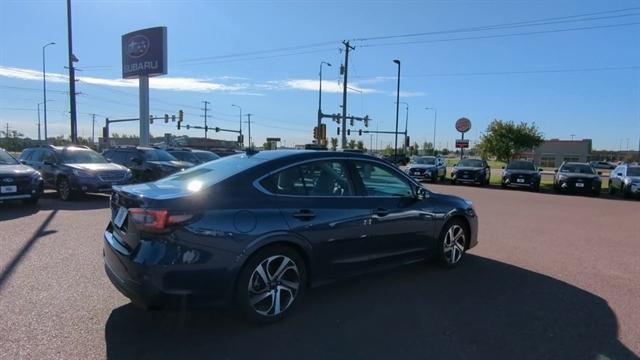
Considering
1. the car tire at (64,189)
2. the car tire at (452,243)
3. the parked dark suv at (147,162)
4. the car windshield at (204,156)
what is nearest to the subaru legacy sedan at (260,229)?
the car tire at (452,243)

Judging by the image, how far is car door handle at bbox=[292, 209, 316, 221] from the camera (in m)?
4.32

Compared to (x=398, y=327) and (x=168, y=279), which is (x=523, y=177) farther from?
(x=168, y=279)

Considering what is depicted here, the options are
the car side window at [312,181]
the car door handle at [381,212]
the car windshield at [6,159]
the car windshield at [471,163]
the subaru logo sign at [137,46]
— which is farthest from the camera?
the subaru logo sign at [137,46]

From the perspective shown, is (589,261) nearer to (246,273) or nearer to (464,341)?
(464,341)

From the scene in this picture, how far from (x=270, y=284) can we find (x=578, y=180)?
21.2m

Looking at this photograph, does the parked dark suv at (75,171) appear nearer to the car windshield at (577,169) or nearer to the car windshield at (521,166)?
the car windshield at (521,166)

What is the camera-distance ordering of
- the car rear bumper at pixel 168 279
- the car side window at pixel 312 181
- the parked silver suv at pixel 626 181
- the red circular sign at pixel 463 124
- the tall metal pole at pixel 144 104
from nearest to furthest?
the car rear bumper at pixel 168 279, the car side window at pixel 312 181, the parked silver suv at pixel 626 181, the tall metal pole at pixel 144 104, the red circular sign at pixel 463 124

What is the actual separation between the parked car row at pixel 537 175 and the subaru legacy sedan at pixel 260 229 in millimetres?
16234

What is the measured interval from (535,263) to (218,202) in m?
4.95

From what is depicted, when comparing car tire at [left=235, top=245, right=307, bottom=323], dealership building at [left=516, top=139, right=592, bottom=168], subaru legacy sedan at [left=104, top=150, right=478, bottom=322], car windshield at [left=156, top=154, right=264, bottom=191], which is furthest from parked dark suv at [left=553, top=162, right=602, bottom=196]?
dealership building at [left=516, top=139, right=592, bottom=168]

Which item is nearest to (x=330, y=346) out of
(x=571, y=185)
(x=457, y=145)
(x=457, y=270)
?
(x=457, y=270)

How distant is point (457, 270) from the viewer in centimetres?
611

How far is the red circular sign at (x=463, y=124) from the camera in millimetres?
35938

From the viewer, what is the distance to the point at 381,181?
5.41 meters
